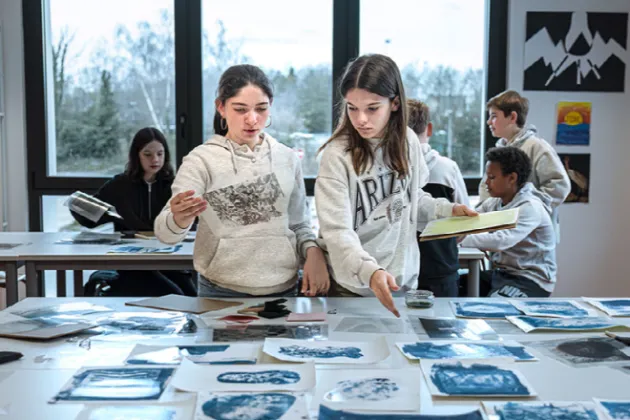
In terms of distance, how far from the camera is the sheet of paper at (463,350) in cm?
149

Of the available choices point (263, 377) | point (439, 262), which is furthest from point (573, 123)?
point (263, 377)

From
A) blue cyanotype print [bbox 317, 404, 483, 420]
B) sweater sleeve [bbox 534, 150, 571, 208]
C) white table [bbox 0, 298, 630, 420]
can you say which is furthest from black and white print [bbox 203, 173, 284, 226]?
sweater sleeve [bbox 534, 150, 571, 208]

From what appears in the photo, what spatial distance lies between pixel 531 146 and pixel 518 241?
0.96 m

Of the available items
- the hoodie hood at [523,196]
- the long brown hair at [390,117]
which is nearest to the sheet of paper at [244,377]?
the long brown hair at [390,117]

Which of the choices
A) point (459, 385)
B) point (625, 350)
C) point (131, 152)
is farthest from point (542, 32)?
point (459, 385)

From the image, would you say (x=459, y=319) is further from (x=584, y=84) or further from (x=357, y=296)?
(x=584, y=84)

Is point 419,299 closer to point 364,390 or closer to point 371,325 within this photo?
point 371,325

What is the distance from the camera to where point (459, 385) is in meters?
1.31

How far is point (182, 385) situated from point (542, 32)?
4195 millimetres

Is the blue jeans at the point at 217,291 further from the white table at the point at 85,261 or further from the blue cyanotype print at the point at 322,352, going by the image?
the white table at the point at 85,261

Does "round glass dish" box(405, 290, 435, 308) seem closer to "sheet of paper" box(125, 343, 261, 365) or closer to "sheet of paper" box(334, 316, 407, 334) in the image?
"sheet of paper" box(334, 316, 407, 334)

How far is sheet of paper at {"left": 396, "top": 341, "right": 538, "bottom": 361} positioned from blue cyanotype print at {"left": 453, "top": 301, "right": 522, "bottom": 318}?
10.8 inches

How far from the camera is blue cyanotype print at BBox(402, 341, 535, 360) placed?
4.89 ft

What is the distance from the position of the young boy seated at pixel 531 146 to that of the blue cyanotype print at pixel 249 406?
9.06ft
